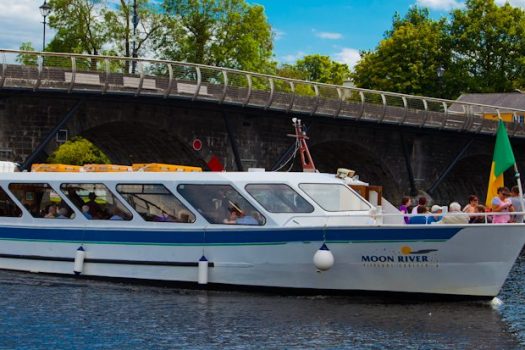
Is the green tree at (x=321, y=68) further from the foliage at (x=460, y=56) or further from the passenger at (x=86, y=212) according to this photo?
the passenger at (x=86, y=212)

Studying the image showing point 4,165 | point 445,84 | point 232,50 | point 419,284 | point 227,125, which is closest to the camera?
point 419,284

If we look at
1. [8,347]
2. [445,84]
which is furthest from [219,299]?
[445,84]

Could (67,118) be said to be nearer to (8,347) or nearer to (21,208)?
(21,208)

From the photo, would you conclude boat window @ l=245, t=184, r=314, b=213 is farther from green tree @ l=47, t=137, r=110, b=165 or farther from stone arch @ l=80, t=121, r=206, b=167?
green tree @ l=47, t=137, r=110, b=165

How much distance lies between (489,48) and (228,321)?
68.3 m

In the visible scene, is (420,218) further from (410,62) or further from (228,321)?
(410,62)

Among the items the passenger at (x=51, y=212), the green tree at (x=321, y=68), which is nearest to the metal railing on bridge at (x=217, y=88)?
the passenger at (x=51, y=212)

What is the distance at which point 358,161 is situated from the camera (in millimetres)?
54375

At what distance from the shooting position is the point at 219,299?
22062mm

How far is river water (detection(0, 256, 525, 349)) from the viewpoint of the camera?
1833 centimetres

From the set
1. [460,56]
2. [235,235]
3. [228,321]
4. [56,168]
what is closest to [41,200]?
[56,168]

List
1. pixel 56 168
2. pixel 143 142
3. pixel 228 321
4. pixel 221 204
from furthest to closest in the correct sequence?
1. pixel 143 142
2. pixel 56 168
3. pixel 221 204
4. pixel 228 321

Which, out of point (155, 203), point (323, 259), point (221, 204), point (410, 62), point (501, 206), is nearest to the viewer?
point (323, 259)

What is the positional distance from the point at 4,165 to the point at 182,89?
14288mm
